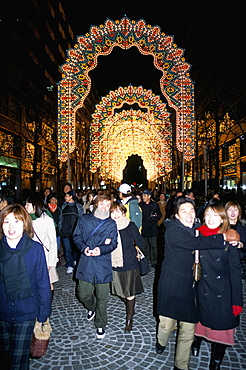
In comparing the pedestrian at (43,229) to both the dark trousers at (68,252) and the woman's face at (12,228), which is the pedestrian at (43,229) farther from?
the dark trousers at (68,252)

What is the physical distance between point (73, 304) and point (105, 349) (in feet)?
6.02

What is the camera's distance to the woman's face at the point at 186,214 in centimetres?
348

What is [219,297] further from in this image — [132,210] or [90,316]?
[132,210]

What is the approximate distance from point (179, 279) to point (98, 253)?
1.31m

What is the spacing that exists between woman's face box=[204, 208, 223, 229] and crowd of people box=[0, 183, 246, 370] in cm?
1

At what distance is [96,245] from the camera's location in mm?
4383

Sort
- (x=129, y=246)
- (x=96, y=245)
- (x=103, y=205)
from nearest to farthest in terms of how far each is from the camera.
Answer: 1. (x=96, y=245)
2. (x=103, y=205)
3. (x=129, y=246)

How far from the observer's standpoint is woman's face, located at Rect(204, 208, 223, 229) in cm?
350

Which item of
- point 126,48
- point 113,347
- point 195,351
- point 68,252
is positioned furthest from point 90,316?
point 126,48

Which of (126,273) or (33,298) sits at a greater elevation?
(33,298)

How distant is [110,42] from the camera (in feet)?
42.7

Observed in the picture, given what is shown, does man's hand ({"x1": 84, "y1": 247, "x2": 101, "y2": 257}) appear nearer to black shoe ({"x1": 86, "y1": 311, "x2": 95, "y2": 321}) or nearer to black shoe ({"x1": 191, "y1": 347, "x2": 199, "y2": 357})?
black shoe ({"x1": 86, "y1": 311, "x2": 95, "y2": 321})

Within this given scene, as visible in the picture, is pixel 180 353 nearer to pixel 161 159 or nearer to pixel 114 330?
pixel 114 330

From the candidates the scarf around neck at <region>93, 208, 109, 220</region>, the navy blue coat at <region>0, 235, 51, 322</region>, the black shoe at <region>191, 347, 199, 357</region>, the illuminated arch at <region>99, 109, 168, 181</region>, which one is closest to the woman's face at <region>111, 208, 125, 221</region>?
the scarf around neck at <region>93, 208, 109, 220</region>
